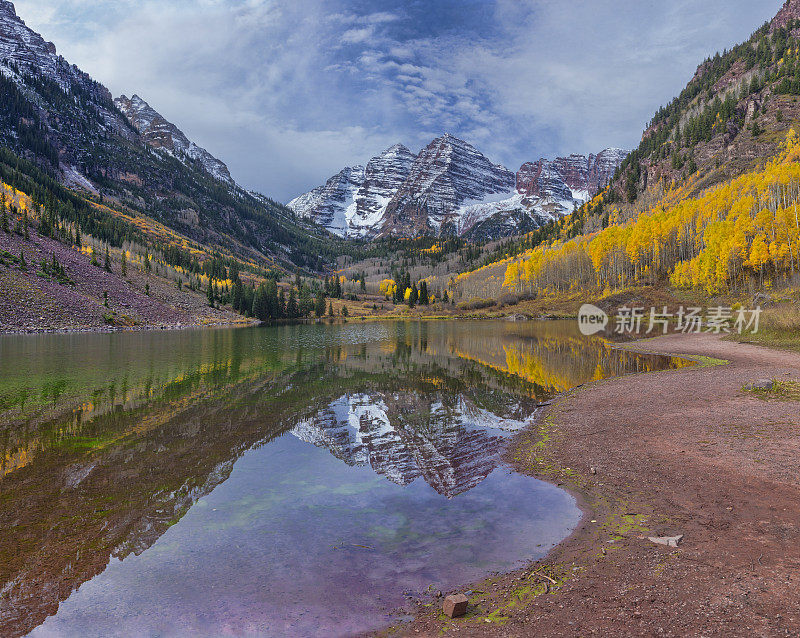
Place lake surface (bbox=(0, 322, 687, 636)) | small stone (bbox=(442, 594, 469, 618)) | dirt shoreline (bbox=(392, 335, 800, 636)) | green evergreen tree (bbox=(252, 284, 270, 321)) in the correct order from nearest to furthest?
dirt shoreline (bbox=(392, 335, 800, 636))
small stone (bbox=(442, 594, 469, 618))
lake surface (bbox=(0, 322, 687, 636))
green evergreen tree (bbox=(252, 284, 270, 321))

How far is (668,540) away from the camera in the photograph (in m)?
7.49

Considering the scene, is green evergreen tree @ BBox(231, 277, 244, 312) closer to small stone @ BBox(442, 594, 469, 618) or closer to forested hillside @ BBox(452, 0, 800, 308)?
forested hillside @ BBox(452, 0, 800, 308)

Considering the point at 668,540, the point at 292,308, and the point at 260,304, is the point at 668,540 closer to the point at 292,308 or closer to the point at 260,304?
the point at 260,304

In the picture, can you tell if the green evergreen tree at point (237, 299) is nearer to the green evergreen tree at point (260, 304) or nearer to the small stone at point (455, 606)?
the green evergreen tree at point (260, 304)

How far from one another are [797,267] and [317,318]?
6004 inches

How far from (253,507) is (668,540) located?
9.21 metres

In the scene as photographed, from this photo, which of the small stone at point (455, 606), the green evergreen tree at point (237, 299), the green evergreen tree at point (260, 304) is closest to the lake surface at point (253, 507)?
the small stone at point (455, 606)

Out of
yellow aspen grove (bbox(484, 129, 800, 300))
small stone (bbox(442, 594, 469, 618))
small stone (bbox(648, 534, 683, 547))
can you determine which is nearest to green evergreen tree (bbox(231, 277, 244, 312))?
yellow aspen grove (bbox(484, 129, 800, 300))

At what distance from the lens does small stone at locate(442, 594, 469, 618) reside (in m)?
5.97

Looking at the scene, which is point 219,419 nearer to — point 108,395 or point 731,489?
Answer: point 108,395

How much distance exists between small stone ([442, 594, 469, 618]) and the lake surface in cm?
85

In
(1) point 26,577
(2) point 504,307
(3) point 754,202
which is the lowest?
(1) point 26,577

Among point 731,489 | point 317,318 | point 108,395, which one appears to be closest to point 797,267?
point 731,489

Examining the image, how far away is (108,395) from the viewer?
23203 mm
